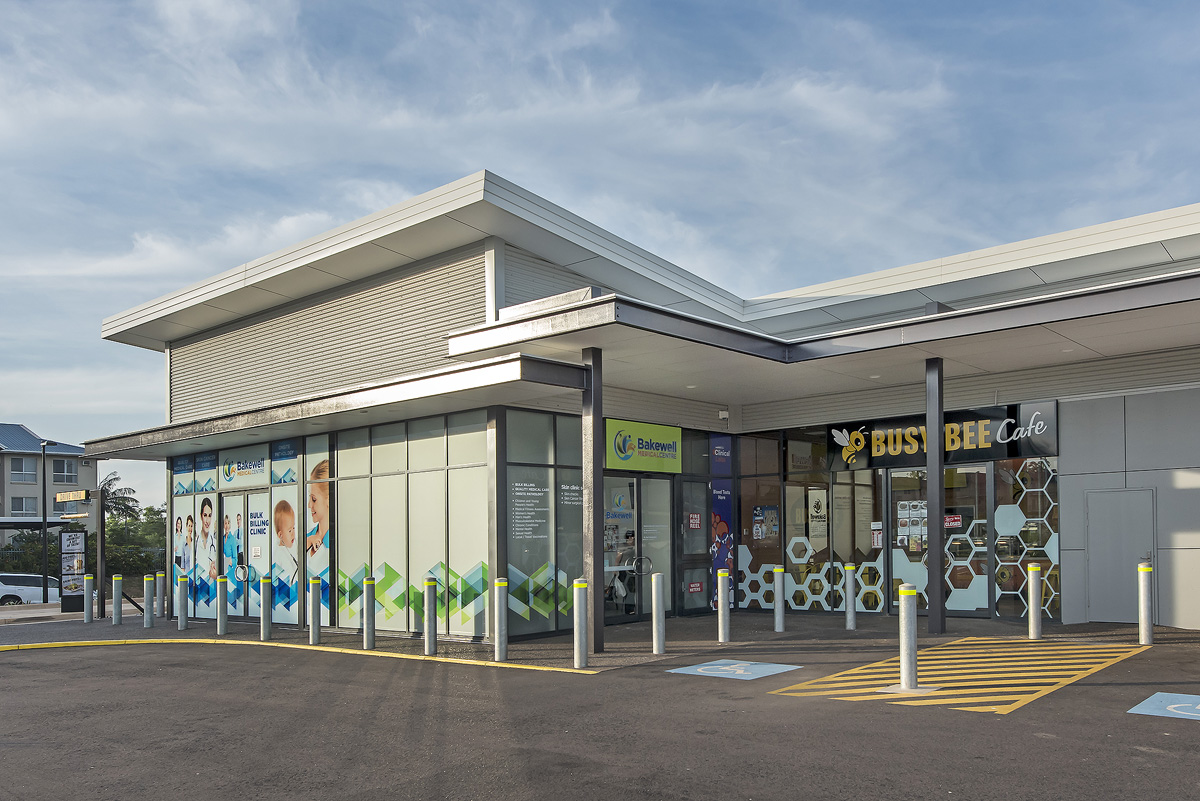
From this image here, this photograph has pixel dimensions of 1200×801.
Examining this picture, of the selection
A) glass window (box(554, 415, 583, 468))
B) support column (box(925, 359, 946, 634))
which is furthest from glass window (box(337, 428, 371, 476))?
support column (box(925, 359, 946, 634))

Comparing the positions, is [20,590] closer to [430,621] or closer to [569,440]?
[430,621]

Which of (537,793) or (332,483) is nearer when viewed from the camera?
(537,793)

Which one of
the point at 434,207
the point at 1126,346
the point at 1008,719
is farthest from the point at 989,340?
the point at 434,207

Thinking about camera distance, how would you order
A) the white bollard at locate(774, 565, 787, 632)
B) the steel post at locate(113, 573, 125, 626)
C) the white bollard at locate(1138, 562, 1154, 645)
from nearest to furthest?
1. the white bollard at locate(1138, 562, 1154, 645)
2. the white bollard at locate(774, 565, 787, 632)
3. the steel post at locate(113, 573, 125, 626)

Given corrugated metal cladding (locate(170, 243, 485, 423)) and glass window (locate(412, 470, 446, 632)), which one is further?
corrugated metal cladding (locate(170, 243, 485, 423))

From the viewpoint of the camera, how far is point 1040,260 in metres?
14.7

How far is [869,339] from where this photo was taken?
12.8 meters

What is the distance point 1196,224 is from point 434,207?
36.4 feet

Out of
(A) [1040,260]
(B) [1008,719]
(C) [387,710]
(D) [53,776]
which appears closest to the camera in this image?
(D) [53,776]

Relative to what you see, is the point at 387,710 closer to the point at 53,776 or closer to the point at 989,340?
the point at 53,776

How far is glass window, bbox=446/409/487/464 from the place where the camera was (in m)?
14.5

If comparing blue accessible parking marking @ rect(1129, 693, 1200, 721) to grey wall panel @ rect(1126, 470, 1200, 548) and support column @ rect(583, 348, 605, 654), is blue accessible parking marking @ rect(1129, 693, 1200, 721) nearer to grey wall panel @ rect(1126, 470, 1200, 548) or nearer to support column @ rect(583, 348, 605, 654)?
grey wall panel @ rect(1126, 470, 1200, 548)

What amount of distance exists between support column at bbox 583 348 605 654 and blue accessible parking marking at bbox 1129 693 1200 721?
6278mm

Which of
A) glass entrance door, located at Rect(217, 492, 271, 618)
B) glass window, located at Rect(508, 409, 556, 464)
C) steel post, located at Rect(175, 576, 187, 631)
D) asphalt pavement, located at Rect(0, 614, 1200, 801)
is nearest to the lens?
asphalt pavement, located at Rect(0, 614, 1200, 801)
